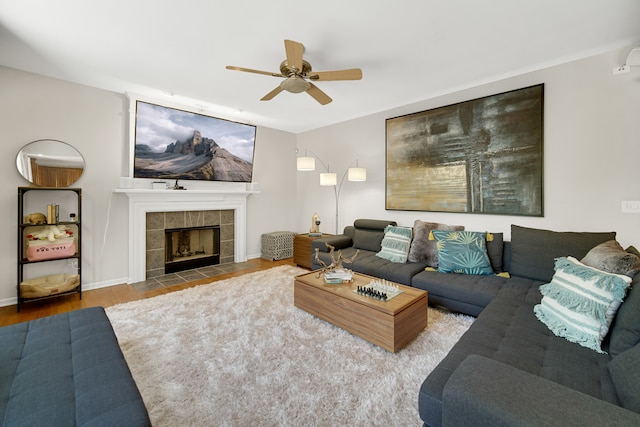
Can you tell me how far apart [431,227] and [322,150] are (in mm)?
2743

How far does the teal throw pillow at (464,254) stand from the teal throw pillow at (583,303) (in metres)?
0.98

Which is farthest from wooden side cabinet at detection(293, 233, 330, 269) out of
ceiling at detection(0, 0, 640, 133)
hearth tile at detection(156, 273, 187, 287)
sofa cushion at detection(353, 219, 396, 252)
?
ceiling at detection(0, 0, 640, 133)

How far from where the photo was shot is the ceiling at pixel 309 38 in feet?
6.68

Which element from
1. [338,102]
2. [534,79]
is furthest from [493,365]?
[338,102]

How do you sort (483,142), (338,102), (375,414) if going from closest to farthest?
(375,414) < (483,142) < (338,102)

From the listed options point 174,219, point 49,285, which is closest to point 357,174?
point 174,219

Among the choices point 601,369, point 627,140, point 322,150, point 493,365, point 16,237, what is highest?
point 322,150

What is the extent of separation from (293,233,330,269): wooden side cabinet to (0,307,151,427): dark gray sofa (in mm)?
2963

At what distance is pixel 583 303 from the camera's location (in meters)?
1.60

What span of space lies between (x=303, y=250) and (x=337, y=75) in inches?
112

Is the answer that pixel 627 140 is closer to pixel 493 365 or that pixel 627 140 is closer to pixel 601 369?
pixel 601 369

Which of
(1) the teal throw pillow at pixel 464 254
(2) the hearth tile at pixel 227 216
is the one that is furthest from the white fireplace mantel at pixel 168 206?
(1) the teal throw pillow at pixel 464 254

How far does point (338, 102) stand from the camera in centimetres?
402

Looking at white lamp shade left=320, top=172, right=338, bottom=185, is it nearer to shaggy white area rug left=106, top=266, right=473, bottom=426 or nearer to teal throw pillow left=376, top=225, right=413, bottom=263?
teal throw pillow left=376, top=225, right=413, bottom=263
